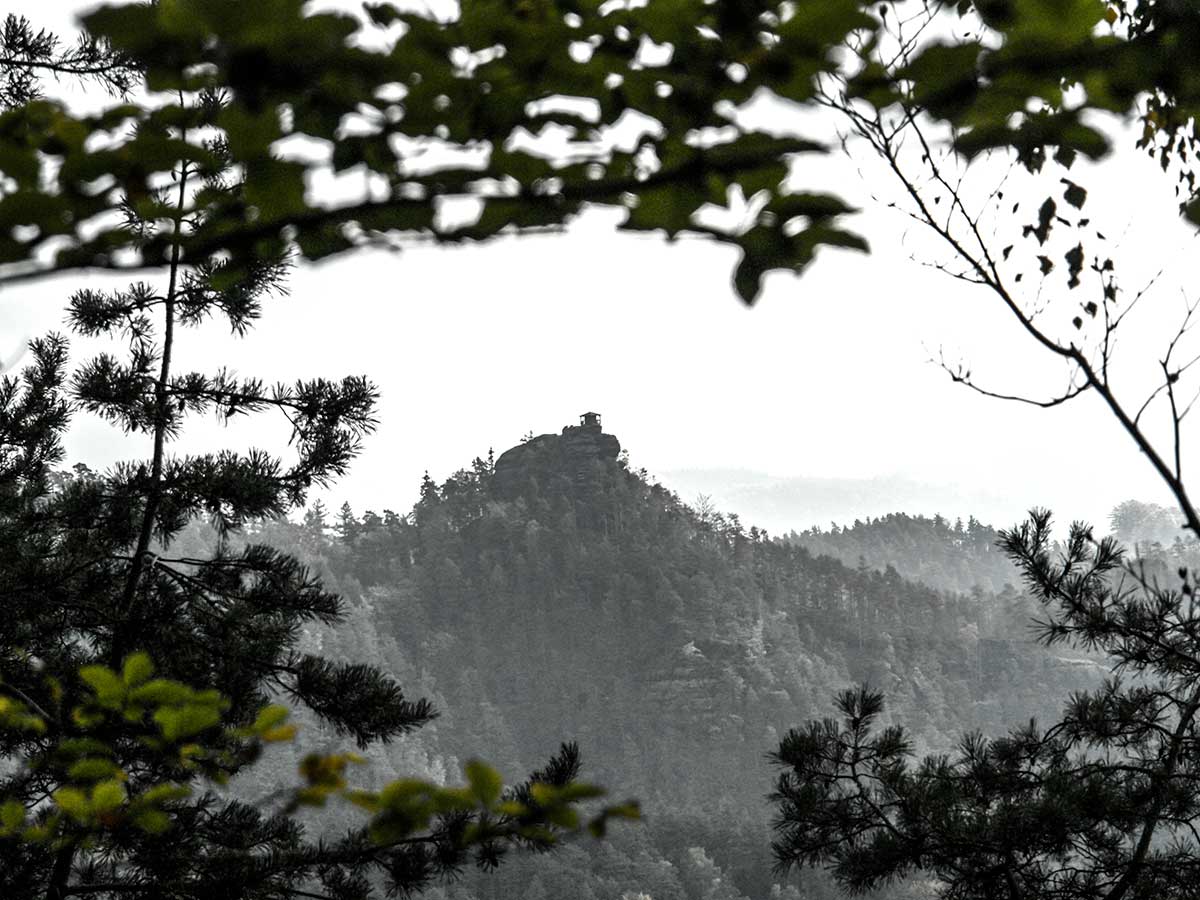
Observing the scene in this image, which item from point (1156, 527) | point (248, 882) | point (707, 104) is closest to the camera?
point (707, 104)

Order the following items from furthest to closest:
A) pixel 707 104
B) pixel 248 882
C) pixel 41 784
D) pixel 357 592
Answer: pixel 357 592, pixel 41 784, pixel 248 882, pixel 707 104

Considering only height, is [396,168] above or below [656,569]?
below

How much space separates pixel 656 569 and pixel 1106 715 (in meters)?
62.5

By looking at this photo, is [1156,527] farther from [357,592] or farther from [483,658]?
[357,592]

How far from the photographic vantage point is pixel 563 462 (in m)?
69.5

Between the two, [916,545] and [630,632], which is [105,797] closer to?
[630,632]

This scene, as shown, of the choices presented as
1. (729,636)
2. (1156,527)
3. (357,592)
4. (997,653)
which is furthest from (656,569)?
(1156,527)

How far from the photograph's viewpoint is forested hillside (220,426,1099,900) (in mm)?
59812

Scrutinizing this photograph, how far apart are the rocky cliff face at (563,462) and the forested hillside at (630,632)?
143 millimetres

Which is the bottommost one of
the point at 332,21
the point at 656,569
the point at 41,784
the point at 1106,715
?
the point at 1106,715

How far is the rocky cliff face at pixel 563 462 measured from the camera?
69250 mm

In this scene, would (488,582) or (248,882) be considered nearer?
(248,882)

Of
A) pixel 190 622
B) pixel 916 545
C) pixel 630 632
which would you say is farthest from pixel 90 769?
pixel 916 545

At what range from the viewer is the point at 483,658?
6588cm
